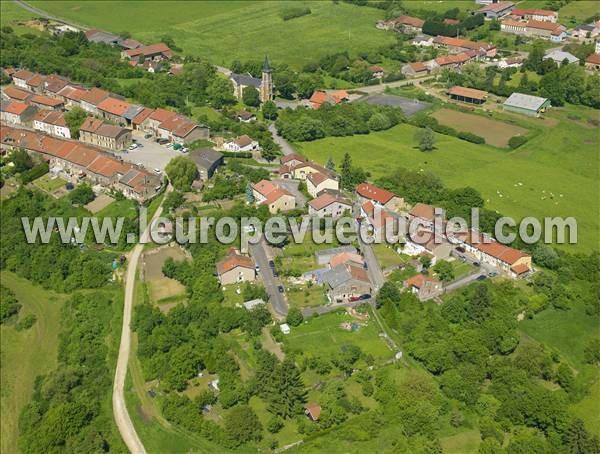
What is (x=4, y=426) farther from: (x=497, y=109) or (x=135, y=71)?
(x=497, y=109)

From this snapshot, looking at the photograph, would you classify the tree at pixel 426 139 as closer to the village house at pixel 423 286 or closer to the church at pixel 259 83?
the church at pixel 259 83

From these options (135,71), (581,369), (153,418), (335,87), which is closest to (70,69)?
(135,71)

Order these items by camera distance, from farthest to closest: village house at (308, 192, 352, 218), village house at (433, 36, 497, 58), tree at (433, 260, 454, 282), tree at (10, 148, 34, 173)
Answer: village house at (433, 36, 497, 58), tree at (10, 148, 34, 173), village house at (308, 192, 352, 218), tree at (433, 260, 454, 282)

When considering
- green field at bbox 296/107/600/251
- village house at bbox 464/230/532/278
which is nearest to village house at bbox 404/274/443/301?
village house at bbox 464/230/532/278

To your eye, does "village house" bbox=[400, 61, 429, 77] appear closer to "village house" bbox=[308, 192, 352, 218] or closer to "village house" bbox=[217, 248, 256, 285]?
"village house" bbox=[308, 192, 352, 218]

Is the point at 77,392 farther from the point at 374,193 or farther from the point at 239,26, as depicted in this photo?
the point at 239,26

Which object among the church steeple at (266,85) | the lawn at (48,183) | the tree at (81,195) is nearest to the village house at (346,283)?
the tree at (81,195)

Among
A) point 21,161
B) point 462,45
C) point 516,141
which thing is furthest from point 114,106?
point 462,45
